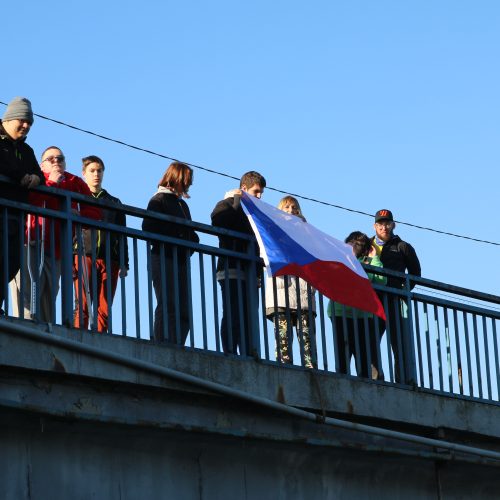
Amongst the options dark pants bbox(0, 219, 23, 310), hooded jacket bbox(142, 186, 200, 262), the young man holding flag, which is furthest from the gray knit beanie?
the young man holding flag

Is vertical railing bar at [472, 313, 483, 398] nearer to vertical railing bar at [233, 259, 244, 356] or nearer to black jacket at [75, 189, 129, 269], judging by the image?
vertical railing bar at [233, 259, 244, 356]

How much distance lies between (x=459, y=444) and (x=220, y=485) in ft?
11.0

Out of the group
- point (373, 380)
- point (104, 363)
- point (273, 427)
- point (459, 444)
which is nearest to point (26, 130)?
point (104, 363)

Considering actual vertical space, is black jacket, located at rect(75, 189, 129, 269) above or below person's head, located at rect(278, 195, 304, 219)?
below

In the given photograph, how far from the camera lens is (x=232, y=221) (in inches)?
500

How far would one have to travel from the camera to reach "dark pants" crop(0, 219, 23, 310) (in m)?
10.2

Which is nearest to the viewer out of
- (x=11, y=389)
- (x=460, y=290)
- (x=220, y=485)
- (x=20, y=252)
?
(x=11, y=389)

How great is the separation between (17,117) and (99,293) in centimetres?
184

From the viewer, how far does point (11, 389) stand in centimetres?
963

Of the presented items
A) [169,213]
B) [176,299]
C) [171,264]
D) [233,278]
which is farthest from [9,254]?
[233,278]

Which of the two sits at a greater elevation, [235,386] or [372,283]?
[372,283]

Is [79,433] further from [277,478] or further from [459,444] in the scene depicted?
[459,444]

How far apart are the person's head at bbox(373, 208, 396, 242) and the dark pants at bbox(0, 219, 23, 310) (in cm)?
540

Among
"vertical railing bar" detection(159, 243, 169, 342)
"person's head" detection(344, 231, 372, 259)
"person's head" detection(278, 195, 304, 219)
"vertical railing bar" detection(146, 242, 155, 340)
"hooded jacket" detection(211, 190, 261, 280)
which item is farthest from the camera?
"person's head" detection(344, 231, 372, 259)
